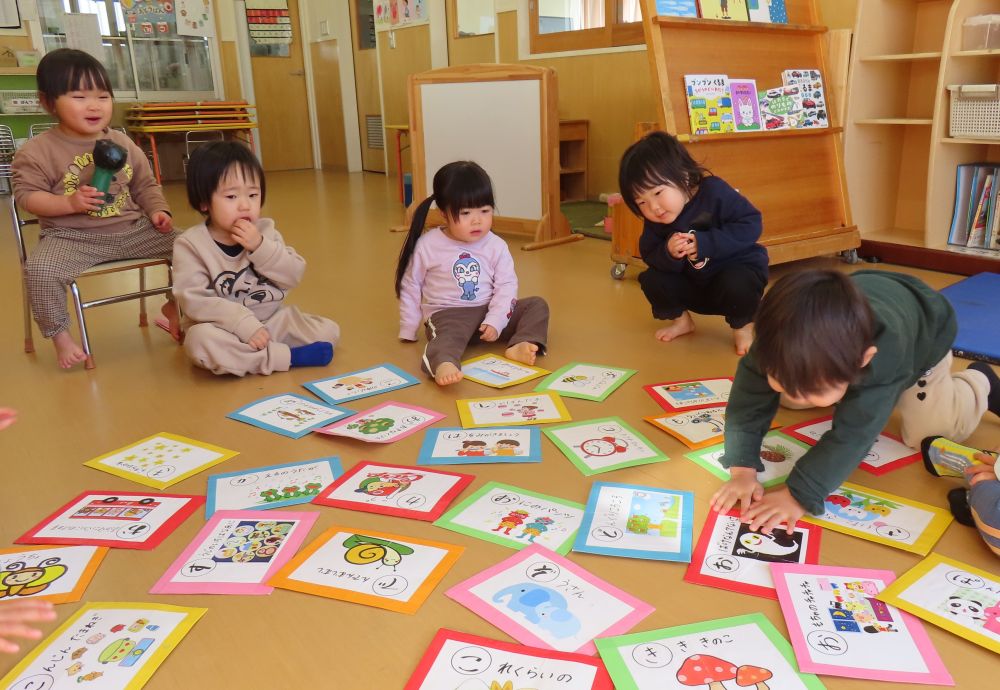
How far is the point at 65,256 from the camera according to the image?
6.93 ft

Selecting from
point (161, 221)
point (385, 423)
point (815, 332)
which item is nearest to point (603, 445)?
point (385, 423)

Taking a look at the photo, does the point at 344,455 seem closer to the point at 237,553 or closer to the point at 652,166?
the point at 237,553

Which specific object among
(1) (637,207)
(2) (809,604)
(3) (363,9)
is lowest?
(2) (809,604)

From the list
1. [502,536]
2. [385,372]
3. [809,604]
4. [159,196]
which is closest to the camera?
[809,604]

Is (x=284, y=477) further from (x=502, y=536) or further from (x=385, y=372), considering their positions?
(x=385, y=372)

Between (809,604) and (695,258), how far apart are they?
1194mm

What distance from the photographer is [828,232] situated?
2.98 m

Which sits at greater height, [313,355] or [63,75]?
[63,75]

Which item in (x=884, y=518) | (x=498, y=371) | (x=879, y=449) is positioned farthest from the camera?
(x=498, y=371)

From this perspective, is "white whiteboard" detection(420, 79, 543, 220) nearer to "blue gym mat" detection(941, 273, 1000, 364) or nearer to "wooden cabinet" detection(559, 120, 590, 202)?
"wooden cabinet" detection(559, 120, 590, 202)

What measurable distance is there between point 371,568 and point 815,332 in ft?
2.43

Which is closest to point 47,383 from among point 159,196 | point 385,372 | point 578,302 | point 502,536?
point 159,196

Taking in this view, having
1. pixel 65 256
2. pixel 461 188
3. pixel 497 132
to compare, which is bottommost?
pixel 65 256

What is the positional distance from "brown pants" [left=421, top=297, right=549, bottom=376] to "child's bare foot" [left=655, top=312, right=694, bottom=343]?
351 mm
